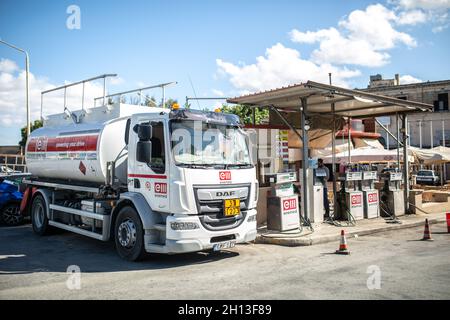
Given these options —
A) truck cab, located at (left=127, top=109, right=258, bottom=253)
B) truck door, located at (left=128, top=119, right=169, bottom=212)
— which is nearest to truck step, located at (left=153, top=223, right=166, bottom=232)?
truck cab, located at (left=127, top=109, right=258, bottom=253)

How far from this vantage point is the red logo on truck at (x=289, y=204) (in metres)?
11.3

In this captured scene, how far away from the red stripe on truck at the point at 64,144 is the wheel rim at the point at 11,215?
2.59 metres

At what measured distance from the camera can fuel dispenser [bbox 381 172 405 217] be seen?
14.8 metres

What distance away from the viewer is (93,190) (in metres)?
10.0

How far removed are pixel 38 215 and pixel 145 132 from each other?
20.3 ft

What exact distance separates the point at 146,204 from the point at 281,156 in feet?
21.4

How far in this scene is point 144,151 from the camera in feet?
26.8

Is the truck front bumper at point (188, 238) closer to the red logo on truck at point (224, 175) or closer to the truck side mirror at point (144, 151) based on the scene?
the red logo on truck at point (224, 175)

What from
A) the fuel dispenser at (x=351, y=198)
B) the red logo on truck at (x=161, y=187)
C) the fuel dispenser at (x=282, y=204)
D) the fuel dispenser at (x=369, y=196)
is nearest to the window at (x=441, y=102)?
the fuel dispenser at (x=369, y=196)

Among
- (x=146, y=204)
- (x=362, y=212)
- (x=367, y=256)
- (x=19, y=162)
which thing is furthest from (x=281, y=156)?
(x=19, y=162)

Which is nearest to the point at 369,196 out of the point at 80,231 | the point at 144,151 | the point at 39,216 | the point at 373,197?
the point at 373,197

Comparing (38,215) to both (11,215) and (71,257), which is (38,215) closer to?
(11,215)

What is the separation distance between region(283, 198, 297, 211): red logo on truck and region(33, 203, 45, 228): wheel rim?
690 cm
